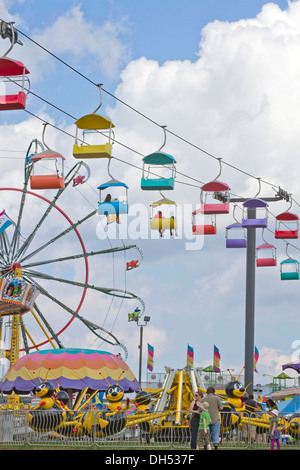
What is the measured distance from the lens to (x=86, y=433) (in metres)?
20.2

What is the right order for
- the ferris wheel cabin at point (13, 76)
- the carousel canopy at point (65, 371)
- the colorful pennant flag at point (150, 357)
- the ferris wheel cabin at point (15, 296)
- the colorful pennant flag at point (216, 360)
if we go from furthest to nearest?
1. the colorful pennant flag at point (150, 357)
2. the colorful pennant flag at point (216, 360)
3. the ferris wheel cabin at point (15, 296)
4. the carousel canopy at point (65, 371)
5. the ferris wheel cabin at point (13, 76)

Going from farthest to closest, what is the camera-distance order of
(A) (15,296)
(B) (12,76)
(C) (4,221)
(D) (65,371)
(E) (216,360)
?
(E) (216,360)
(C) (4,221)
(A) (15,296)
(D) (65,371)
(B) (12,76)

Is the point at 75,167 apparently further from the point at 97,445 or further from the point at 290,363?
the point at 97,445

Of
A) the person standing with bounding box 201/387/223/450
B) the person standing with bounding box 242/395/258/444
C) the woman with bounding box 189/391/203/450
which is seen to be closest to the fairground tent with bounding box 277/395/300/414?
the person standing with bounding box 242/395/258/444

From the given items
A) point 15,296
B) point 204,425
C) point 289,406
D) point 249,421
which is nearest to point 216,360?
point 15,296

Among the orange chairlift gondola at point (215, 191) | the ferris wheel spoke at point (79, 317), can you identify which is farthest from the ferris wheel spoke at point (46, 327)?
the orange chairlift gondola at point (215, 191)

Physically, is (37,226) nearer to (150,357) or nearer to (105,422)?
(150,357)

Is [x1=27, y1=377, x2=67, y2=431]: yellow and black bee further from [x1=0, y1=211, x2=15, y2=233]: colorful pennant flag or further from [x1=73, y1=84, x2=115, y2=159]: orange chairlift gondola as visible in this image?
[x1=0, y1=211, x2=15, y2=233]: colorful pennant flag

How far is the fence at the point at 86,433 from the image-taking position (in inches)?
784

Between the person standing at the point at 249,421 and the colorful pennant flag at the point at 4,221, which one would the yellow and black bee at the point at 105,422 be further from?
the colorful pennant flag at the point at 4,221

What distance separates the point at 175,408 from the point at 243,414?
2942 mm

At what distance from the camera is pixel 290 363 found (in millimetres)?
39031
